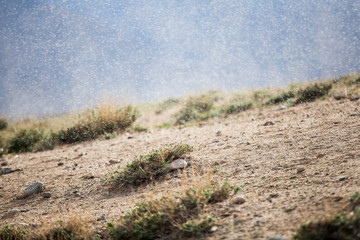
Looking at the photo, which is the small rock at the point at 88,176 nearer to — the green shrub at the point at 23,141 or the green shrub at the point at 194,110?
the green shrub at the point at 23,141

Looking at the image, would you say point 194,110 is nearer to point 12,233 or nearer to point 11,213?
point 11,213

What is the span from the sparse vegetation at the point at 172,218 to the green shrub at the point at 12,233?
3.10ft

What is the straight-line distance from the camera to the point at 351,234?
1784 mm

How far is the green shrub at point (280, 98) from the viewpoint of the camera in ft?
29.6

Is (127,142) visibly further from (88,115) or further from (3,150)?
(3,150)

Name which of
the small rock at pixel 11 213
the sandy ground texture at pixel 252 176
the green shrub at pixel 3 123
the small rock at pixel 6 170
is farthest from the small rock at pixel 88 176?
the green shrub at pixel 3 123

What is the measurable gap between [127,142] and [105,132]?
150cm

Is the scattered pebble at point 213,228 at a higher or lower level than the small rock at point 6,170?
higher

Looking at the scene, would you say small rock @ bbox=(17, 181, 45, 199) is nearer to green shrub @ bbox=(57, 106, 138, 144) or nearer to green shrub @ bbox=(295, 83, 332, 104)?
green shrub @ bbox=(57, 106, 138, 144)

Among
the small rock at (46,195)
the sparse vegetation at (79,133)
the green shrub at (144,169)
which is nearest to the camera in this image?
the green shrub at (144,169)

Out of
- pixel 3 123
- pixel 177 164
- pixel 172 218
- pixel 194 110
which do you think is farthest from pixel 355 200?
pixel 3 123

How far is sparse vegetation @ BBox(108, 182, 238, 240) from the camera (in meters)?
2.31

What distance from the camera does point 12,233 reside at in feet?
9.55

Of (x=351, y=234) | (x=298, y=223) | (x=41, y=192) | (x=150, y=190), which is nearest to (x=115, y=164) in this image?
(x=41, y=192)
